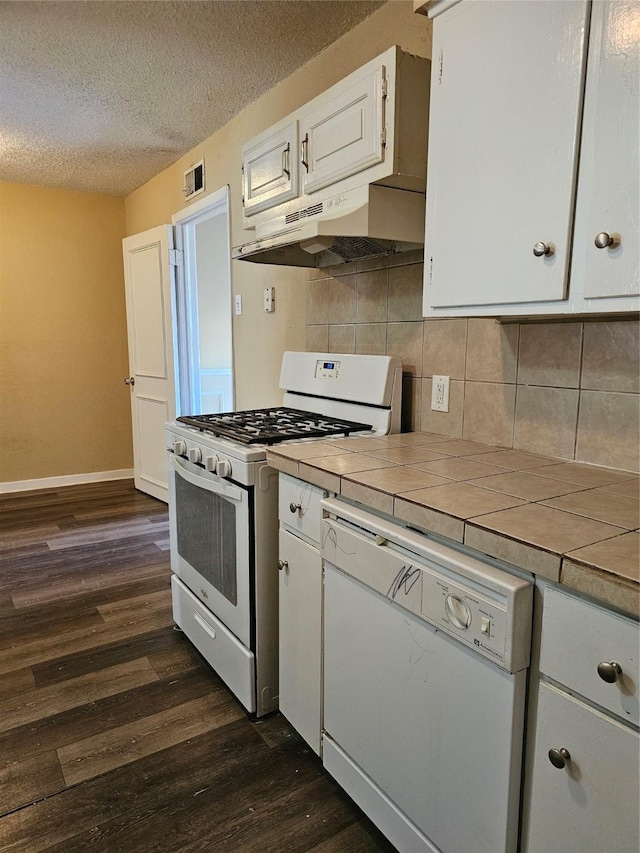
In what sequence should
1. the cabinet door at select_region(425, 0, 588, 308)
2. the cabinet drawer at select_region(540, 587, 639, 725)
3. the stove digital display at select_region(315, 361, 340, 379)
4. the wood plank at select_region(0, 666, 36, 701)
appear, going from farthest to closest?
the stove digital display at select_region(315, 361, 340, 379), the wood plank at select_region(0, 666, 36, 701), the cabinet door at select_region(425, 0, 588, 308), the cabinet drawer at select_region(540, 587, 639, 725)

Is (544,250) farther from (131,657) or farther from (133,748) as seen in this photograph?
(131,657)


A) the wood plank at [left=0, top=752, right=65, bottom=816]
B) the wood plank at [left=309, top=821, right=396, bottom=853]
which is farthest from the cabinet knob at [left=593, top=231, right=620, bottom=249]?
the wood plank at [left=0, top=752, right=65, bottom=816]

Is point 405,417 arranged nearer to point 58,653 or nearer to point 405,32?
point 405,32

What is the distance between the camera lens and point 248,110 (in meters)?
2.77

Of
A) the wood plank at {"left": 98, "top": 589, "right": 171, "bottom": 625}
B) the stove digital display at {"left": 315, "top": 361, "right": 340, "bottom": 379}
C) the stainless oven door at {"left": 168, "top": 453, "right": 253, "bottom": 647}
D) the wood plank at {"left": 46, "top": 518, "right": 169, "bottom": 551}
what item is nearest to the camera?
the stainless oven door at {"left": 168, "top": 453, "right": 253, "bottom": 647}

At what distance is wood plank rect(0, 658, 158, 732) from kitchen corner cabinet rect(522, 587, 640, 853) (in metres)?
1.48

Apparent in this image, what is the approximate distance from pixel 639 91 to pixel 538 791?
1204 millimetres

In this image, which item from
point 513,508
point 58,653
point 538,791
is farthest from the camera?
point 58,653

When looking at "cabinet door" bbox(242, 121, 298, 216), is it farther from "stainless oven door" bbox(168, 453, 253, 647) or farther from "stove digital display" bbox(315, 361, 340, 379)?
"stainless oven door" bbox(168, 453, 253, 647)

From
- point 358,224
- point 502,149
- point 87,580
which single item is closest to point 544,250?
point 502,149

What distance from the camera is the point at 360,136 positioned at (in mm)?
1607

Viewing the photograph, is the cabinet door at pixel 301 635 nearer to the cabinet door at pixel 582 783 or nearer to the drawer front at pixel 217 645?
the drawer front at pixel 217 645

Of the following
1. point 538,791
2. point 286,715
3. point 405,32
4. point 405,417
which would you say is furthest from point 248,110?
point 538,791

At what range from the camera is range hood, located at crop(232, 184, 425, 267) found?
1.59 meters
